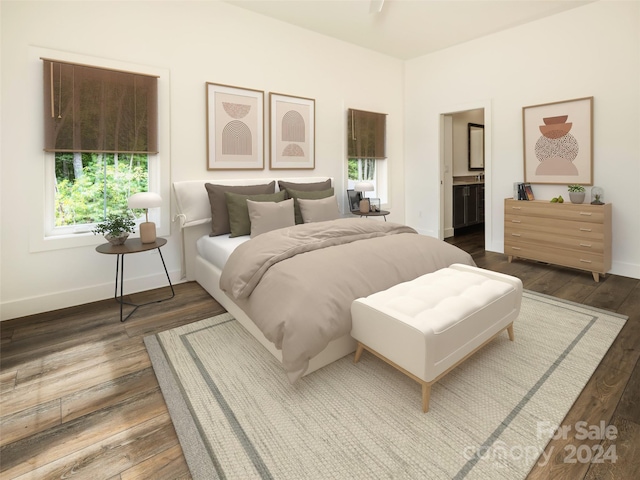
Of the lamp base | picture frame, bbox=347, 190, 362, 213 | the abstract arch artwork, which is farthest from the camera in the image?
picture frame, bbox=347, 190, 362, 213

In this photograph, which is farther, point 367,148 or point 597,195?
point 367,148

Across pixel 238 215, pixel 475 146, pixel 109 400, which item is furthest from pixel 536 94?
pixel 109 400

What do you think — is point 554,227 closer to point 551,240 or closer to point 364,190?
point 551,240

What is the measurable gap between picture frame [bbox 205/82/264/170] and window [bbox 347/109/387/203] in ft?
4.82

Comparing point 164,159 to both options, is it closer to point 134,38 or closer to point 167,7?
point 134,38

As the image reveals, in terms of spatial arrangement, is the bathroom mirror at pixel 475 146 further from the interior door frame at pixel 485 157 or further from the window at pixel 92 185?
the window at pixel 92 185

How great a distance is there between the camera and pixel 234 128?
3801 mm

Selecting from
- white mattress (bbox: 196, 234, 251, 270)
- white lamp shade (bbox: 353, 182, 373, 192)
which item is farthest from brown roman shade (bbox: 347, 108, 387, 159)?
white mattress (bbox: 196, 234, 251, 270)

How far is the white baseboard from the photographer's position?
9.16 ft

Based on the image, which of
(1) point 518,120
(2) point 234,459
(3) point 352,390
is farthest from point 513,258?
(2) point 234,459

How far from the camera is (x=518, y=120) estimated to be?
171 inches

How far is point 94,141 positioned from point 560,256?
4801mm

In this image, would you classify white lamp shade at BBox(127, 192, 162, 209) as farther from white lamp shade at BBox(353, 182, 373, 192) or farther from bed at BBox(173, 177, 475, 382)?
white lamp shade at BBox(353, 182, 373, 192)

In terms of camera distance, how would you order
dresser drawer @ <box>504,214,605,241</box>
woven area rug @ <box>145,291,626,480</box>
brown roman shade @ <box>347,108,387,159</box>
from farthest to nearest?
brown roman shade @ <box>347,108,387,159</box> < dresser drawer @ <box>504,214,605,241</box> < woven area rug @ <box>145,291,626,480</box>
